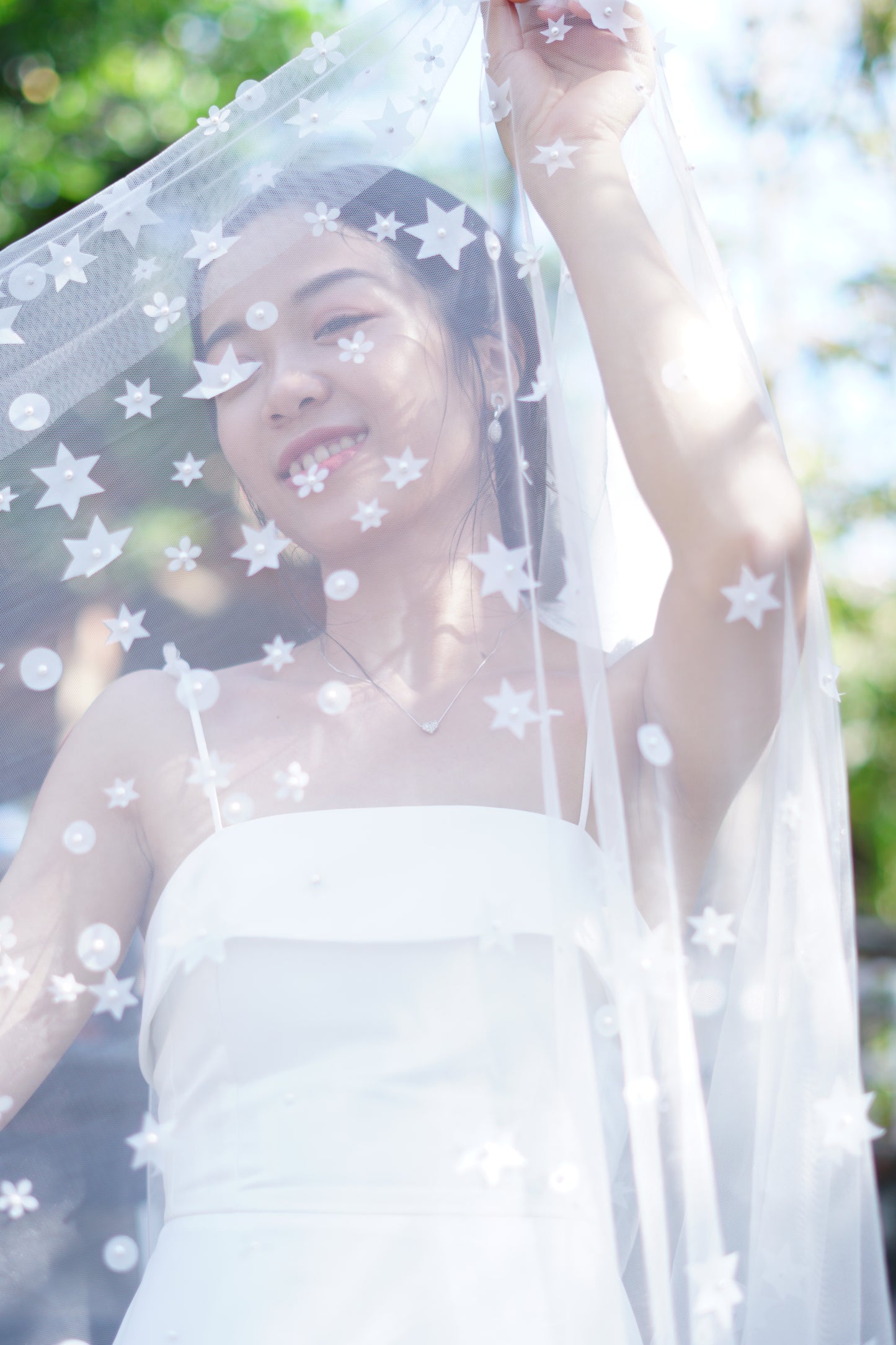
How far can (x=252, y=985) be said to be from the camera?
112cm

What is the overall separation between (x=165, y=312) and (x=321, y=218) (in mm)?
203

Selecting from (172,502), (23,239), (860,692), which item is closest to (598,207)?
(172,502)

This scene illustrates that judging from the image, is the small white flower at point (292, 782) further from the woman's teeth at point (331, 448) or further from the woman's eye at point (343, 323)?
the woman's eye at point (343, 323)

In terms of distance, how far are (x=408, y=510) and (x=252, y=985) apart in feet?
1.69

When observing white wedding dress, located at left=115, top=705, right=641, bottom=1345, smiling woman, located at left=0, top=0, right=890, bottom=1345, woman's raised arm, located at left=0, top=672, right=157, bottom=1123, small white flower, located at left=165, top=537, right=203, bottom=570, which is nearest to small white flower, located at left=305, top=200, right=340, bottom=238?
smiling woman, located at left=0, top=0, right=890, bottom=1345

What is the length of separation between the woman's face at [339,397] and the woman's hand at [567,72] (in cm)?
20

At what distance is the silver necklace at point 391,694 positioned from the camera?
Answer: 1220mm

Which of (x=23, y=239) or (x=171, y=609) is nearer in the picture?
(x=171, y=609)

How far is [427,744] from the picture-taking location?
122 centimetres

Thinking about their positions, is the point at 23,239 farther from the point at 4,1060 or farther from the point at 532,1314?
the point at 532,1314

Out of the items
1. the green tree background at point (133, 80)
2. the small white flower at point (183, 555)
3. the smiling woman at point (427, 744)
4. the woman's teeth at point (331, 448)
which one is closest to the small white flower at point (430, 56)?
the smiling woman at point (427, 744)

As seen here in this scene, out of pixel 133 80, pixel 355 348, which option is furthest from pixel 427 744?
pixel 133 80

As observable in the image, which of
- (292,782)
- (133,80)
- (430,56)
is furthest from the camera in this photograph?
(133,80)

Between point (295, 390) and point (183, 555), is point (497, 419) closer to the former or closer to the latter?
point (295, 390)
